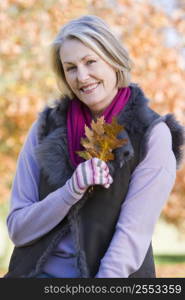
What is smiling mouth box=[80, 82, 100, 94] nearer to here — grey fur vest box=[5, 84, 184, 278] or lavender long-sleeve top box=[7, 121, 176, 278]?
grey fur vest box=[5, 84, 184, 278]

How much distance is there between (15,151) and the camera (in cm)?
709

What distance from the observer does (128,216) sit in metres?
2.24

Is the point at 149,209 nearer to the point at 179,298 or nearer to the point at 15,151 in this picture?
the point at 179,298

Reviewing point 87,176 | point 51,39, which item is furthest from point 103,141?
point 51,39

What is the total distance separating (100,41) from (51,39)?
4210 millimetres

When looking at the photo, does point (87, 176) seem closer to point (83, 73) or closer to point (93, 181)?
point (93, 181)

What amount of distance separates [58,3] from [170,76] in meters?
1.33

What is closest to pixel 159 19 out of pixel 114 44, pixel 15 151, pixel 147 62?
pixel 147 62

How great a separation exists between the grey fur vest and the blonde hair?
11 cm

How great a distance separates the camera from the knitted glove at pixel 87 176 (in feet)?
7.11

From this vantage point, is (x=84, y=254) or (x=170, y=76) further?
(x=170, y=76)

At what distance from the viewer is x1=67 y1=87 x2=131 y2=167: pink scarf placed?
2.39 metres

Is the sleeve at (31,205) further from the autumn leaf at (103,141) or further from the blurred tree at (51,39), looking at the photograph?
the blurred tree at (51,39)

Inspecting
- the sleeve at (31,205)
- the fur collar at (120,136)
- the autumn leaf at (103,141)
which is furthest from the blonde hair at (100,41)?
the sleeve at (31,205)
